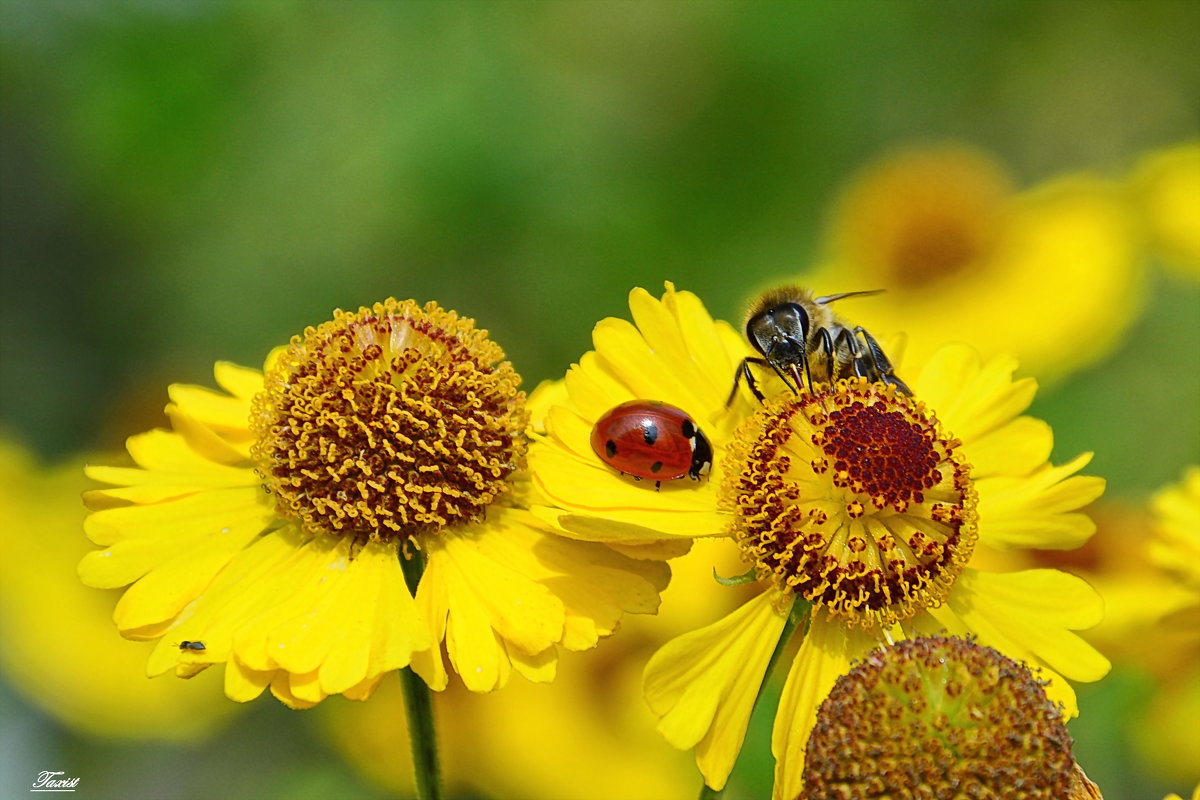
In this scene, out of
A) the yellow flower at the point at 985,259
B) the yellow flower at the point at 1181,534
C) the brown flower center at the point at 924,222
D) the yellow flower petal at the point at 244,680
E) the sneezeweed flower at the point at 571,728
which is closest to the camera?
→ the yellow flower petal at the point at 244,680

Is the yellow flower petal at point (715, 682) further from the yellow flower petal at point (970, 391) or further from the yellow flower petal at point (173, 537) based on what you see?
the yellow flower petal at point (173, 537)

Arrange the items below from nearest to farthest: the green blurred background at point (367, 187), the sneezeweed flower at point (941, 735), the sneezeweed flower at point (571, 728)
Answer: the sneezeweed flower at point (941, 735) → the sneezeweed flower at point (571, 728) → the green blurred background at point (367, 187)

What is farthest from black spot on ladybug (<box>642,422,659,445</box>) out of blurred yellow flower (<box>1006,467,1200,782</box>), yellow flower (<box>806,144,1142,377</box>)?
yellow flower (<box>806,144,1142,377</box>)

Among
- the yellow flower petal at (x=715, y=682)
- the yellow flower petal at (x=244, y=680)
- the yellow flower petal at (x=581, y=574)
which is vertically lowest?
the yellow flower petal at (x=244, y=680)

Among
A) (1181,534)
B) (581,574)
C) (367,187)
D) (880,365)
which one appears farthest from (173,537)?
(367,187)

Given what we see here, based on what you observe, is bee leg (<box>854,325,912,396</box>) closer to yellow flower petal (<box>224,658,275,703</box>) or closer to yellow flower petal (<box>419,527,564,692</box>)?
yellow flower petal (<box>419,527,564,692</box>)

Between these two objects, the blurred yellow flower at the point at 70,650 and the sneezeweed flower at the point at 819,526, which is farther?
the blurred yellow flower at the point at 70,650

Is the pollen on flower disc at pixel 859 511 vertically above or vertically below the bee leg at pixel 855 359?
below

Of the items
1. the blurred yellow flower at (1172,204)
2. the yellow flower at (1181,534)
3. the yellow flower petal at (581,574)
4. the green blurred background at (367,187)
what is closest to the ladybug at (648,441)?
the yellow flower petal at (581,574)
